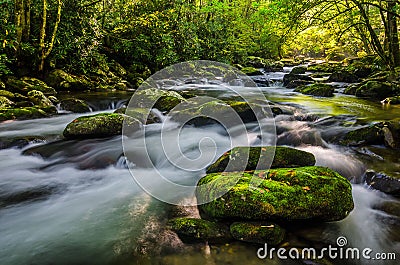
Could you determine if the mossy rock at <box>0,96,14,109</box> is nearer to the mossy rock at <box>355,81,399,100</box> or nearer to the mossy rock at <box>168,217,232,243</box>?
the mossy rock at <box>168,217,232,243</box>

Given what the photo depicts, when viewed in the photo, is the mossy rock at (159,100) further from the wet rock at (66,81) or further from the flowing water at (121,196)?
the wet rock at (66,81)

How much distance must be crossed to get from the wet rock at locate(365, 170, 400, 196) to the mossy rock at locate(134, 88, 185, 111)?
17.5ft

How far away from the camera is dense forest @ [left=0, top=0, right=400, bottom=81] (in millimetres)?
9055

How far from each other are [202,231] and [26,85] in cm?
880

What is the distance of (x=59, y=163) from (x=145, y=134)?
218 cm

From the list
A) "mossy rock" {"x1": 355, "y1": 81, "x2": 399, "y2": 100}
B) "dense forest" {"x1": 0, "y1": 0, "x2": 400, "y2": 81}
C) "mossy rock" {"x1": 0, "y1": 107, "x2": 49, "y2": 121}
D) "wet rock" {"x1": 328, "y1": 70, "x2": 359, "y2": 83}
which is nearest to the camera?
"mossy rock" {"x1": 0, "y1": 107, "x2": 49, "y2": 121}

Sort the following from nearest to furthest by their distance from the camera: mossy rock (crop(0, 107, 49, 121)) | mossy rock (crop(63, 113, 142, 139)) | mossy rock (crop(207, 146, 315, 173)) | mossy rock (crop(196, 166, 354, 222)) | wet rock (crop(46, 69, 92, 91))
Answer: mossy rock (crop(196, 166, 354, 222)), mossy rock (crop(207, 146, 315, 173)), mossy rock (crop(63, 113, 142, 139)), mossy rock (crop(0, 107, 49, 121)), wet rock (crop(46, 69, 92, 91))

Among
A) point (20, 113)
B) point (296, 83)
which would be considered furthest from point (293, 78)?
point (20, 113)

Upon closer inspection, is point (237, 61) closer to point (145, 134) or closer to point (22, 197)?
point (145, 134)

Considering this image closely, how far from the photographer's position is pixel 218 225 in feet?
9.78

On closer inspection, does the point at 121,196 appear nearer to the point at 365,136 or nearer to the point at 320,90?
the point at 365,136

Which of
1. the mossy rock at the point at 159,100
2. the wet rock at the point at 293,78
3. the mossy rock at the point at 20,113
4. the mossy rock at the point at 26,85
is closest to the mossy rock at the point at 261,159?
the mossy rock at the point at 159,100

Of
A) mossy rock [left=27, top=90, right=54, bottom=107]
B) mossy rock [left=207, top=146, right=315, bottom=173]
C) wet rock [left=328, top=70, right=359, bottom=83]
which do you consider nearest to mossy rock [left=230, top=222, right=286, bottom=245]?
mossy rock [left=207, top=146, right=315, bottom=173]

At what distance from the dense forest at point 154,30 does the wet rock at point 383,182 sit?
4908mm
